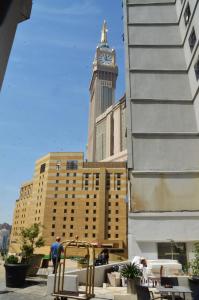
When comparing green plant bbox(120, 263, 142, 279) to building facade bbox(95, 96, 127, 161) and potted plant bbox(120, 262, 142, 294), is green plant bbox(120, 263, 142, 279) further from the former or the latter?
building facade bbox(95, 96, 127, 161)

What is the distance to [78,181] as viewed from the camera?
106562mm

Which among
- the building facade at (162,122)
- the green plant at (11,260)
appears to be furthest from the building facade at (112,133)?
the green plant at (11,260)

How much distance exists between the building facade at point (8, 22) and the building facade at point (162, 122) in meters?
19.2

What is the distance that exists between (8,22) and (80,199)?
343ft

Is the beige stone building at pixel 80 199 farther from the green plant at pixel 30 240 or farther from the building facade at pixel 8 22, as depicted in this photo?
the building facade at pixel 8 22

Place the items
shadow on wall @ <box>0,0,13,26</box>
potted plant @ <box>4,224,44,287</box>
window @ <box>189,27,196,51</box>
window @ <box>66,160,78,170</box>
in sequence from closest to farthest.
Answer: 1. shadow on wall @ <box>0,0,13,26</box>
2. potted plant @ <box>4,224,44,287</box>
3. window @ <box>189,27,196,51</box>
4. window @ <box>66,160,78,170</box>

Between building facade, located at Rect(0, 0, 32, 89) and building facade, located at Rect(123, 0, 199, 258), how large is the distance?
19.2 meters

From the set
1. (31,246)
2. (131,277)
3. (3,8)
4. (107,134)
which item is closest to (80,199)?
(107,134)

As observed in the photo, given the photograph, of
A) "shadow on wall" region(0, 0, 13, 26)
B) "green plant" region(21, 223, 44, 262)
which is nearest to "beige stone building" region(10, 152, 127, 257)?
"green plant" region(21, 223, 44, 262)

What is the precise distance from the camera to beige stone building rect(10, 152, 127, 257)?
327 ft

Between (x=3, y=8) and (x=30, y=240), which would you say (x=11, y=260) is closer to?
(x=30, y=240)

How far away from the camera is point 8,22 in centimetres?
245

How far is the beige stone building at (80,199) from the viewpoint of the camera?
3922 inches

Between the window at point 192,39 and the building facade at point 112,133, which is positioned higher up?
the building facade at point 112,133
